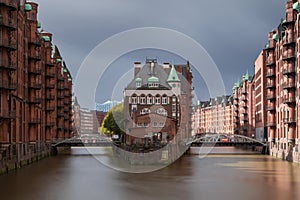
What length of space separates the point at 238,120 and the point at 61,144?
2462 inches

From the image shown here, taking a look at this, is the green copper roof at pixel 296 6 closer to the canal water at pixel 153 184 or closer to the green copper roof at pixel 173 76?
the canal water at pixel 153 184

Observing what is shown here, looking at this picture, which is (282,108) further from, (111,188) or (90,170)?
(111,188)

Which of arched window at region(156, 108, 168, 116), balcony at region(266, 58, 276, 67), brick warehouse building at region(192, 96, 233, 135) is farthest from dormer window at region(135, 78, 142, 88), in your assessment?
brick warehouse building at region(192, 96, 233, 135)

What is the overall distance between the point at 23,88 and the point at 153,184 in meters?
25.3

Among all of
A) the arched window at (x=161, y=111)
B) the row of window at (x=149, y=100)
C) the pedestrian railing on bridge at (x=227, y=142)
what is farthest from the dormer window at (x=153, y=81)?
the pedestrian railing on bridge at (x=227, y=142)

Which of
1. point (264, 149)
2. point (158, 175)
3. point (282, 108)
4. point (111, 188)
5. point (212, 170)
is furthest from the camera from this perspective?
point (264, 149)

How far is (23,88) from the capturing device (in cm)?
5706

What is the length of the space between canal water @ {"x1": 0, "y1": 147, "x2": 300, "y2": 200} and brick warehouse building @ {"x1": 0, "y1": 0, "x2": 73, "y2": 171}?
12.4 ft

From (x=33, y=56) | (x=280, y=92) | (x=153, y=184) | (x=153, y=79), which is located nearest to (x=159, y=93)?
(x=153, y=79)

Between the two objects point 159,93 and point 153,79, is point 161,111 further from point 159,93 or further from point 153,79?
point 153,79

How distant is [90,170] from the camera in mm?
50344

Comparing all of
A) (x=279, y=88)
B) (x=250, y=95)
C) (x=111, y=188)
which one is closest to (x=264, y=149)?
(x=279, y=88)

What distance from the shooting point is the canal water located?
31719mm

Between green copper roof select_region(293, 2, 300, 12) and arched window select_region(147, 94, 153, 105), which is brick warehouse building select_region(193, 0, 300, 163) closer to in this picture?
green copper roof select_region(293, 2, 300, 12)
